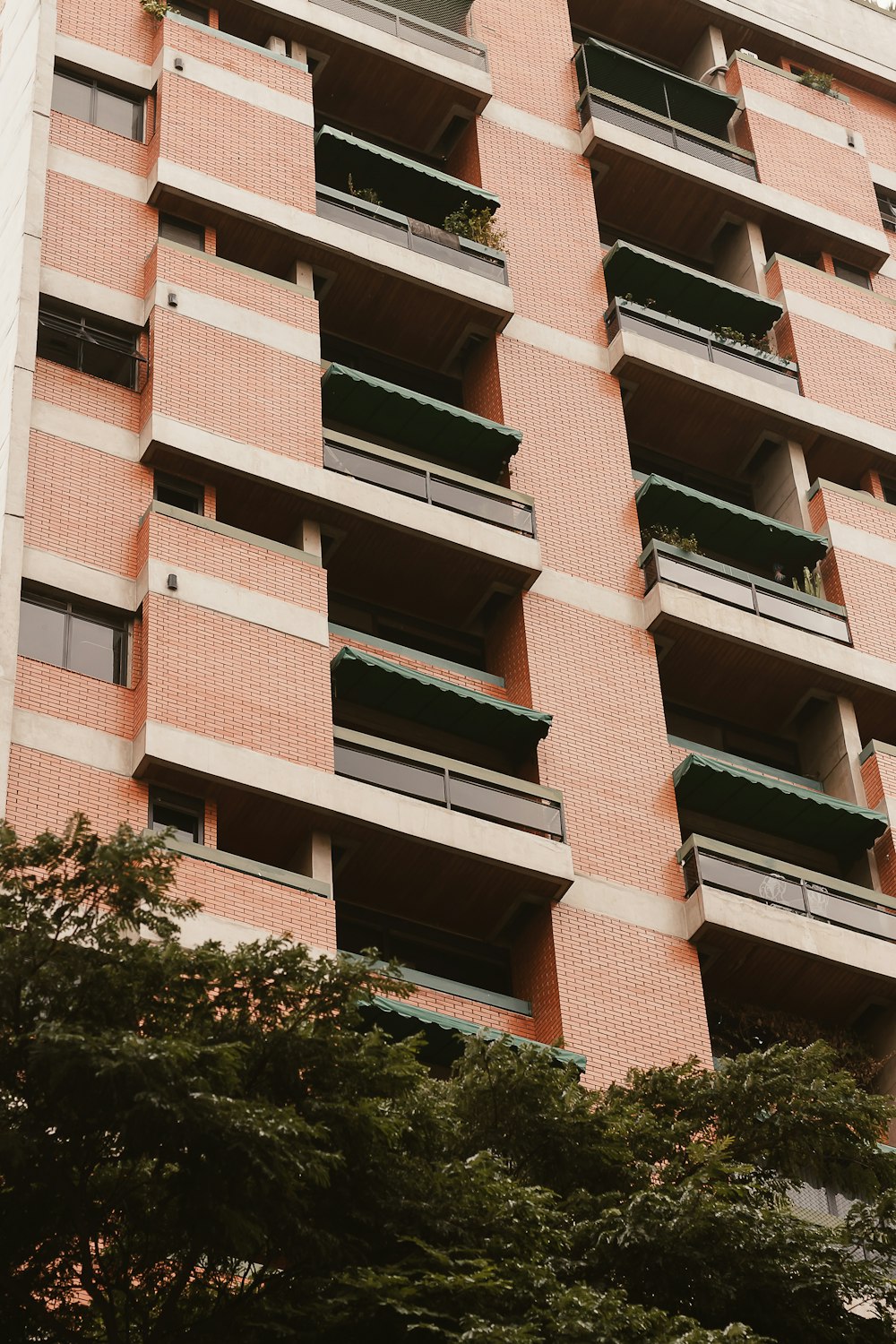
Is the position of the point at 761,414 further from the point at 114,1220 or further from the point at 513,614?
the point at 114,1220

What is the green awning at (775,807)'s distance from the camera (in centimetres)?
3206

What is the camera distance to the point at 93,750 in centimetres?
2695

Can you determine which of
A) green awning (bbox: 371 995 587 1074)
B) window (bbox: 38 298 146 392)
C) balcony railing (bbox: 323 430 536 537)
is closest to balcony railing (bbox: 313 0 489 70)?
balcony railing (bbox: 323 430 536 537)

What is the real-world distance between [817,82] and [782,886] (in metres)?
21.5

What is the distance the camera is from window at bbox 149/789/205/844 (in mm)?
27297

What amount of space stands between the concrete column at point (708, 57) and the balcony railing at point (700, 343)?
8.24m

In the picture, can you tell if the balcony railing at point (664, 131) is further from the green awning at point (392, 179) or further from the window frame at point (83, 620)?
the window frame at point (83, 620)

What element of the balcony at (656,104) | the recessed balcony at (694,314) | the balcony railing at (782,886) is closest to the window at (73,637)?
the balcony railing at (782,886)

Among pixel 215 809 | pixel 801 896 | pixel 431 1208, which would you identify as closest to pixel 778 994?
pixel 801 896

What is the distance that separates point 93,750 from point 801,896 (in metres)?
11.2

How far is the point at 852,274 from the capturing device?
43.5 metres

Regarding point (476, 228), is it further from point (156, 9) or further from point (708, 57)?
point (708, 57)

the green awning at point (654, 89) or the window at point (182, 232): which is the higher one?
the green awning at point (654, 89)

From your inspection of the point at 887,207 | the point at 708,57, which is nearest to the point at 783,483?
the point at 887,207
